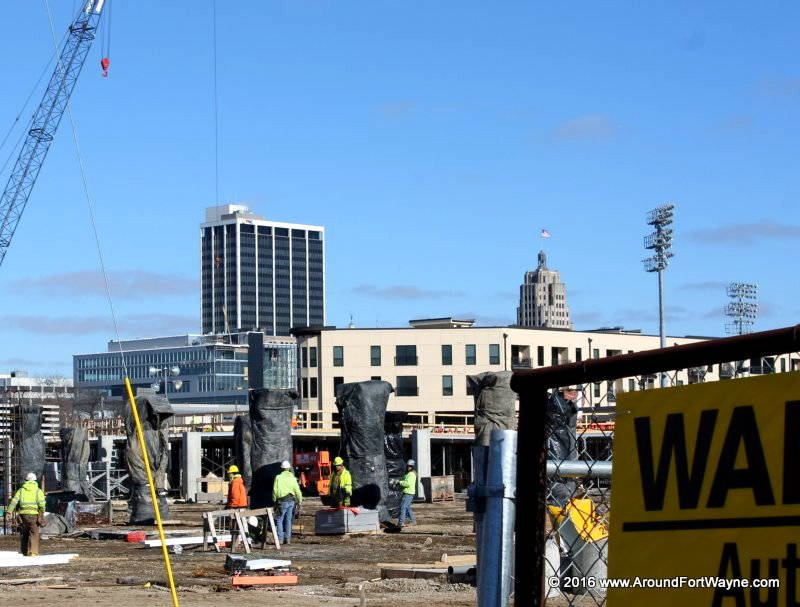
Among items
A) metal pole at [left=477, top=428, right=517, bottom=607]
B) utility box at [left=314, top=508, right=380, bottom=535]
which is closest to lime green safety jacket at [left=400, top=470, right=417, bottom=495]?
utility box at [left=314, top=508, right=380, bottom=535]

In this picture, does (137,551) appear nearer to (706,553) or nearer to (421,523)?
(421,523)

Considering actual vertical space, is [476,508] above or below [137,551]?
above

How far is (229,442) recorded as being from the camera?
216 feet

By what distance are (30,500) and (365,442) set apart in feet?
30.3

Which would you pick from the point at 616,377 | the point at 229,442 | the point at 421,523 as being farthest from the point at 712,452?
the point at 229,442

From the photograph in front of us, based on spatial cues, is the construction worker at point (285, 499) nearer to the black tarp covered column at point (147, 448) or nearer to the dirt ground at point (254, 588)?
the dirt ground at point (254, 588)

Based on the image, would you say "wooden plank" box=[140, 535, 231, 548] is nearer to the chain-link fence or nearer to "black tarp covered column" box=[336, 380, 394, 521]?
"black tarp covered column" box=[336, 380, 394, 521]

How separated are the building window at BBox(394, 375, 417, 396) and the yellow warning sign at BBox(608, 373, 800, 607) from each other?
89.5m

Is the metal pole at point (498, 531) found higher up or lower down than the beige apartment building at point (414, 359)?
lower down

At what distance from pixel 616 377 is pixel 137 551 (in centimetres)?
2118

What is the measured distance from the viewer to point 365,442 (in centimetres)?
3042

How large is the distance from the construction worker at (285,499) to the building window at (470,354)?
67.7 metres

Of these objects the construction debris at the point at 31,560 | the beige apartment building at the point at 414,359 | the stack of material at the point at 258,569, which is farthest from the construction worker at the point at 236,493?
the beige apartment building at the point at 414,359

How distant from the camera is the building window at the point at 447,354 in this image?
306ft
